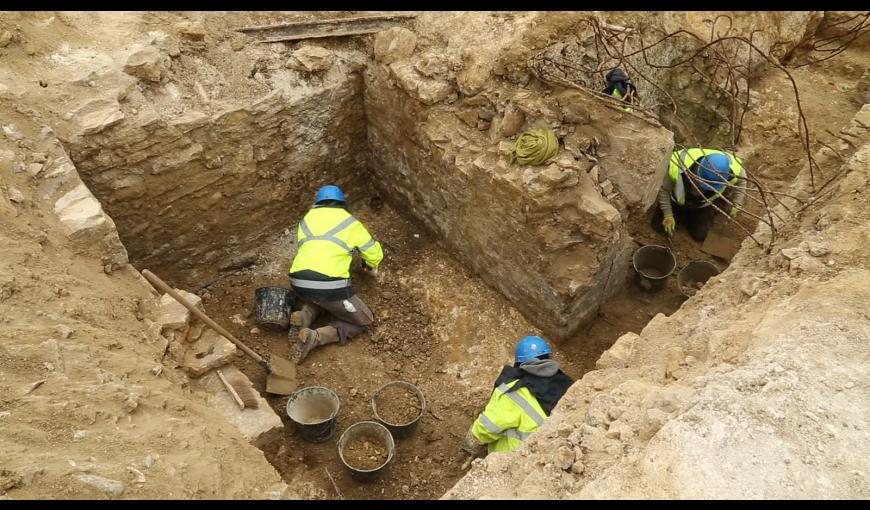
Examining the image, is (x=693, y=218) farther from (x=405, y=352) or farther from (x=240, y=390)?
(x=240, y=390)

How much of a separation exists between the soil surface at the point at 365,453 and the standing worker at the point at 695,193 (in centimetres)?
353

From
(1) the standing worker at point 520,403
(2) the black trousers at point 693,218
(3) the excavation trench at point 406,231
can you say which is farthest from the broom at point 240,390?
(2) the black trousers at point 693,218

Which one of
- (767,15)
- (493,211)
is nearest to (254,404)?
(493,211)

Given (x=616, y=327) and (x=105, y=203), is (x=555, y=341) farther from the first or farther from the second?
(x=105, y=203)

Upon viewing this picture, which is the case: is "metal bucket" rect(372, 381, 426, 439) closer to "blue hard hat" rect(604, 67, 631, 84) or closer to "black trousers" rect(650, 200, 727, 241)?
"black trousers" rect(650, 200, 727, 241)

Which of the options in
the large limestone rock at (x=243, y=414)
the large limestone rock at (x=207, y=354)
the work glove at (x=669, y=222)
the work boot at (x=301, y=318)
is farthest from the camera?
the work glove at (x=669, y=222)

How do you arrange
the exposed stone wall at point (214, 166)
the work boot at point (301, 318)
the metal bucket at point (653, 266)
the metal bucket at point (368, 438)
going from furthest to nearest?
the metal bucket at point (653, 266), the work boot at point (301, 318), the exposed stone wall at point (214, 166), the metal bucket at point (368, 438)

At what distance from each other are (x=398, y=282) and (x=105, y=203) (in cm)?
262

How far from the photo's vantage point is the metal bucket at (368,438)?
164 inches

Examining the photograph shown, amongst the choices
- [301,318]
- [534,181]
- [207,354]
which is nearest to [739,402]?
[534,181]

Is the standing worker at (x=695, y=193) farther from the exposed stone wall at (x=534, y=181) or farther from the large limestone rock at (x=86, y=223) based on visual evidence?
the large limestone rock at (x=86, y=223)

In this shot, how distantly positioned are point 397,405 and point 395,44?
3.24 meters

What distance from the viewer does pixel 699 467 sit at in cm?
242

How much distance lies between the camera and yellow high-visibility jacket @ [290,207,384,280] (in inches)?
194
